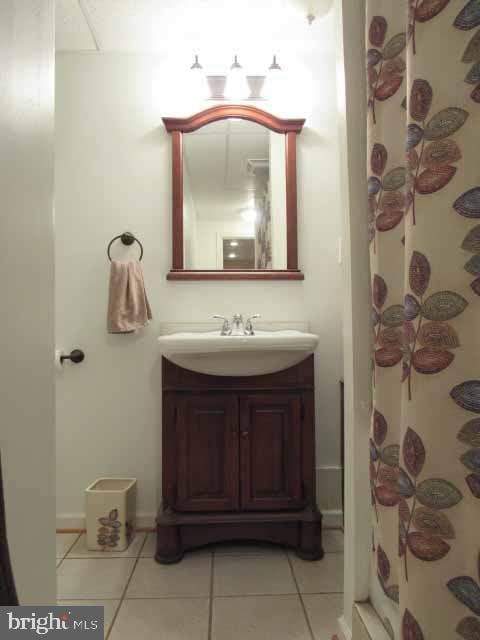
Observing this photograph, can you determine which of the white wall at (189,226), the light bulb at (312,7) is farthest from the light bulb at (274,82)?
the white wall at (189,226)

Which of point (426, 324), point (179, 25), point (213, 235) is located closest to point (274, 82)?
point (179, 25)

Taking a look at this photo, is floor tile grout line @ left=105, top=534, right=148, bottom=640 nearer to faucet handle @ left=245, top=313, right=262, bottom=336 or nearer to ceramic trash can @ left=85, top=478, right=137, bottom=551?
ceramic trash can @ left=85, top=478, right=137, bottom=551

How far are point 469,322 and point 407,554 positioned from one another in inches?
14.5

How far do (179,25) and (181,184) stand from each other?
69 cm

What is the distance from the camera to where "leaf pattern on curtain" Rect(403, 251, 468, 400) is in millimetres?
555

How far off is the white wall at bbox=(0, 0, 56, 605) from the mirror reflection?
1040 millimetres

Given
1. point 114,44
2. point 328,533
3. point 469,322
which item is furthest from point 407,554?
point 114,44

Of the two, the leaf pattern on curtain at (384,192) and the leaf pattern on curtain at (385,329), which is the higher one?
the leaf pattern on curtain at (384,192)

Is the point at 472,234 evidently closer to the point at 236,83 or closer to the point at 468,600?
the point at 468,600

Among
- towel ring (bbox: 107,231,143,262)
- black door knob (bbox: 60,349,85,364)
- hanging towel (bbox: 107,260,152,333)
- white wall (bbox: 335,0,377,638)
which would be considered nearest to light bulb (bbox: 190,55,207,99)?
towel ring (bbox: 107,231,143,262)

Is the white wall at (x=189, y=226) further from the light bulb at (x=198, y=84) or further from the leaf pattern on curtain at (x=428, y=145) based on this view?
the leaf pattern on curtain at (x=428, y=145)

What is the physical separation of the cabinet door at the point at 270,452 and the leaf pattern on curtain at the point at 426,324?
1.03 m

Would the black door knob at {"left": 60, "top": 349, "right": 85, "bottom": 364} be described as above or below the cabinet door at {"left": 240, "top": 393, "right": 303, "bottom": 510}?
above

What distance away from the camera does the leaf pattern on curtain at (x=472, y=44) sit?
537 millimetres
